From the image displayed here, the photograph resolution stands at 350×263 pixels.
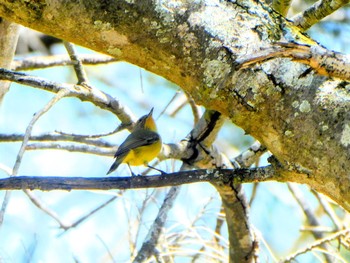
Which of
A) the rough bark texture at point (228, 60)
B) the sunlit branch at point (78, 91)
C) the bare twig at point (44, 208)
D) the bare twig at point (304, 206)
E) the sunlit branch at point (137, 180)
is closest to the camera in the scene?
the rough bark texture at point (228, 60)

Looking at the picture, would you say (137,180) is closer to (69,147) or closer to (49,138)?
(69,147)

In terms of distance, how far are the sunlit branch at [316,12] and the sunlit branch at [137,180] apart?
73 centimetres

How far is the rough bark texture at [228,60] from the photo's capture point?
5.41 feet

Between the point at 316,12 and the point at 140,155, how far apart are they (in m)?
1.48

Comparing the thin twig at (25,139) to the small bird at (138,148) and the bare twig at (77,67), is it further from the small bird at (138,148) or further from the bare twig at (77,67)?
the small bird at (138,148)

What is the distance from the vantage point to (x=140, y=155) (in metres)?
3.62

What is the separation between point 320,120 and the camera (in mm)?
1628

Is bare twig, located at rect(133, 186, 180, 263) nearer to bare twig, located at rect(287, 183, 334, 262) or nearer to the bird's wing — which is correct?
the bird's wing

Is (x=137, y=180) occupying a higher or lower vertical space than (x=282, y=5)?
lower

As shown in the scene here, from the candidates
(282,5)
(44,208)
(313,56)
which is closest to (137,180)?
(313,56)

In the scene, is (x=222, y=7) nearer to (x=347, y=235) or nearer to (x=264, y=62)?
(x=264, y=62)

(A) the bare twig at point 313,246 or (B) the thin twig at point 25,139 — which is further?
(A) the bare twig at point 313,246

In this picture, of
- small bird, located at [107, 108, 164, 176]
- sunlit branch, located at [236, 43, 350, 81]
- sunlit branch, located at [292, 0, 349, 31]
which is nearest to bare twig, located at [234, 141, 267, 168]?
small bird, located at [107, 108, 164, 176]

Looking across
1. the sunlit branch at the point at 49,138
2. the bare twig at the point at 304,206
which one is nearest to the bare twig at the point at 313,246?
the bare twig at the point at 304,206
